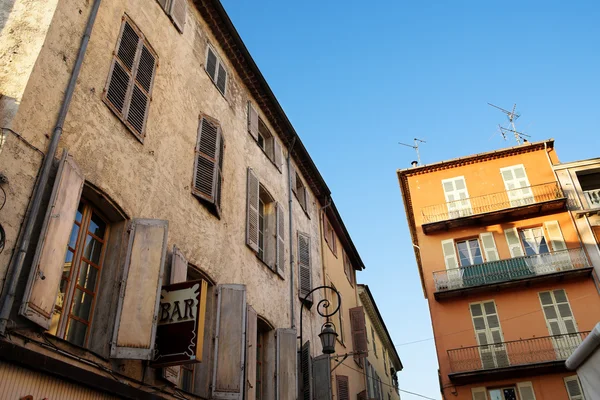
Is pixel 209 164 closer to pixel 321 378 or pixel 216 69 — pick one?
pixel 216 69

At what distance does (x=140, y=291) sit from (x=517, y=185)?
20.8 metres

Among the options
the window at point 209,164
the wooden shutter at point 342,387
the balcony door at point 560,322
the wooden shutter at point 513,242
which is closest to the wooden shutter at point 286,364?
the window at point 209,164

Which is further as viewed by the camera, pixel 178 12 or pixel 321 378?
pixel 321 378

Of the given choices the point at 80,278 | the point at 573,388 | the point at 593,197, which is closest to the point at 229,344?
the point at 80,278

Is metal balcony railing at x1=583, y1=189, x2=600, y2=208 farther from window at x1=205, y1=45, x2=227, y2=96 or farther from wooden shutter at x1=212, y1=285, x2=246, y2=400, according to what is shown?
wooden shutter at x1=212, y1=285, x2=246, y2=400

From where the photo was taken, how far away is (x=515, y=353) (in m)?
19.5

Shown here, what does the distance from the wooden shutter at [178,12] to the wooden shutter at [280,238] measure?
17.0 feet

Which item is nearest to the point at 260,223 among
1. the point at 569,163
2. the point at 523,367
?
the point at 523,367

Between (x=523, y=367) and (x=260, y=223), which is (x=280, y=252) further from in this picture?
(x=523, y=367)

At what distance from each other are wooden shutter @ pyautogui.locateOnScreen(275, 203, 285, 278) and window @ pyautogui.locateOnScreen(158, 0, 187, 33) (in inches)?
204

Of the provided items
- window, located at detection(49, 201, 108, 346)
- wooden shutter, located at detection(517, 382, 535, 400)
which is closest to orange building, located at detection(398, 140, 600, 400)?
wooden shutter, located at detection(517, 382, 535, 400)

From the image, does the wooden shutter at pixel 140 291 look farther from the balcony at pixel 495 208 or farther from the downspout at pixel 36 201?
the balcony at pixel 495 208

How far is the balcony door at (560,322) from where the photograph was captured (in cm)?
1903

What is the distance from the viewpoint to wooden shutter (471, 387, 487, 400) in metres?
19.4
